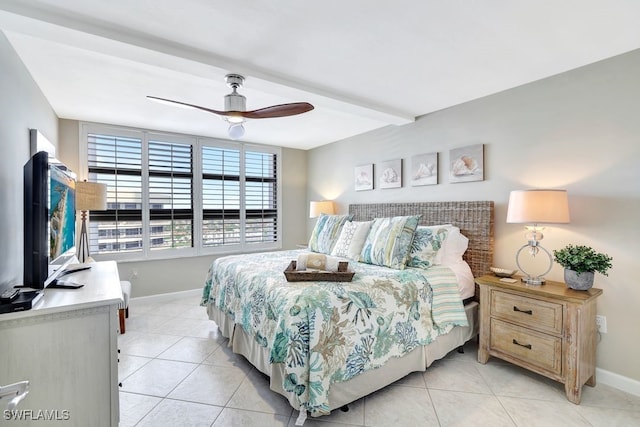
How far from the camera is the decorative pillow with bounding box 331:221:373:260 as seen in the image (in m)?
3.08

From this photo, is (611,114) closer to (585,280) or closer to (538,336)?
(585,280)

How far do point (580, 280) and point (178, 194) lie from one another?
448 cm

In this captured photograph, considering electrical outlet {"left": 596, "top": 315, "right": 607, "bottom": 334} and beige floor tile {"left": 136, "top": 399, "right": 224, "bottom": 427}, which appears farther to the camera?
electrical outlet {"left": 596, "top": 315, "right": 607, "bottom": 334}

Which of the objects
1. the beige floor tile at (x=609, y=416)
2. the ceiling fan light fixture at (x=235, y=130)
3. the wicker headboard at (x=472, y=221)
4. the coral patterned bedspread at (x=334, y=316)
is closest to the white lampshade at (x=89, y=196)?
the coral patterned bedspread at (x=334, y=316)

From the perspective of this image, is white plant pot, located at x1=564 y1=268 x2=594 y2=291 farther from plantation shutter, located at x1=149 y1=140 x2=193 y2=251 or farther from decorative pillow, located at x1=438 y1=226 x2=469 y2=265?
plantation shutter, located at x1=149 y1=140 x2=193 y2=251

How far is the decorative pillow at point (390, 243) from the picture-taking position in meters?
2.68

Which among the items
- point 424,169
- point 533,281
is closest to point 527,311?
point 533,281

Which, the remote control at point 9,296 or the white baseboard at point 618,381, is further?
the white baseboard at point 618,381

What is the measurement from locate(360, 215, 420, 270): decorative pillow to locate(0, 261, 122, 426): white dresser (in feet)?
6.54

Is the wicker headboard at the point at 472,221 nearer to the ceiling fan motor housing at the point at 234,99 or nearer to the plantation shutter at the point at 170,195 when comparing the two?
the ceiling fan motor housing at the point at 234,99

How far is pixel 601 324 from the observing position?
89.3 inches

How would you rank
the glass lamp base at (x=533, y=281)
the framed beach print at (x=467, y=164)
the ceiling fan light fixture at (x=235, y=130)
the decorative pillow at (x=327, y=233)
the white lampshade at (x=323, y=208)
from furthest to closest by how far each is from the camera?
the white lampshade at (x=323, y=208), the decorative pillow at (x=327, y=233), the framed beach print at (x=467, y=164), the ceiling fan light fixture at (x=235, y=130), the glass lamp base at (x=533, y=281)

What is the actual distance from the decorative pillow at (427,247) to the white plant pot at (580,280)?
925mm

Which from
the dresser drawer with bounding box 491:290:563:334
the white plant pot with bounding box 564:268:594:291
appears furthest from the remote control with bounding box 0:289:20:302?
the white plant pot with bounding box 564:268:594:291
